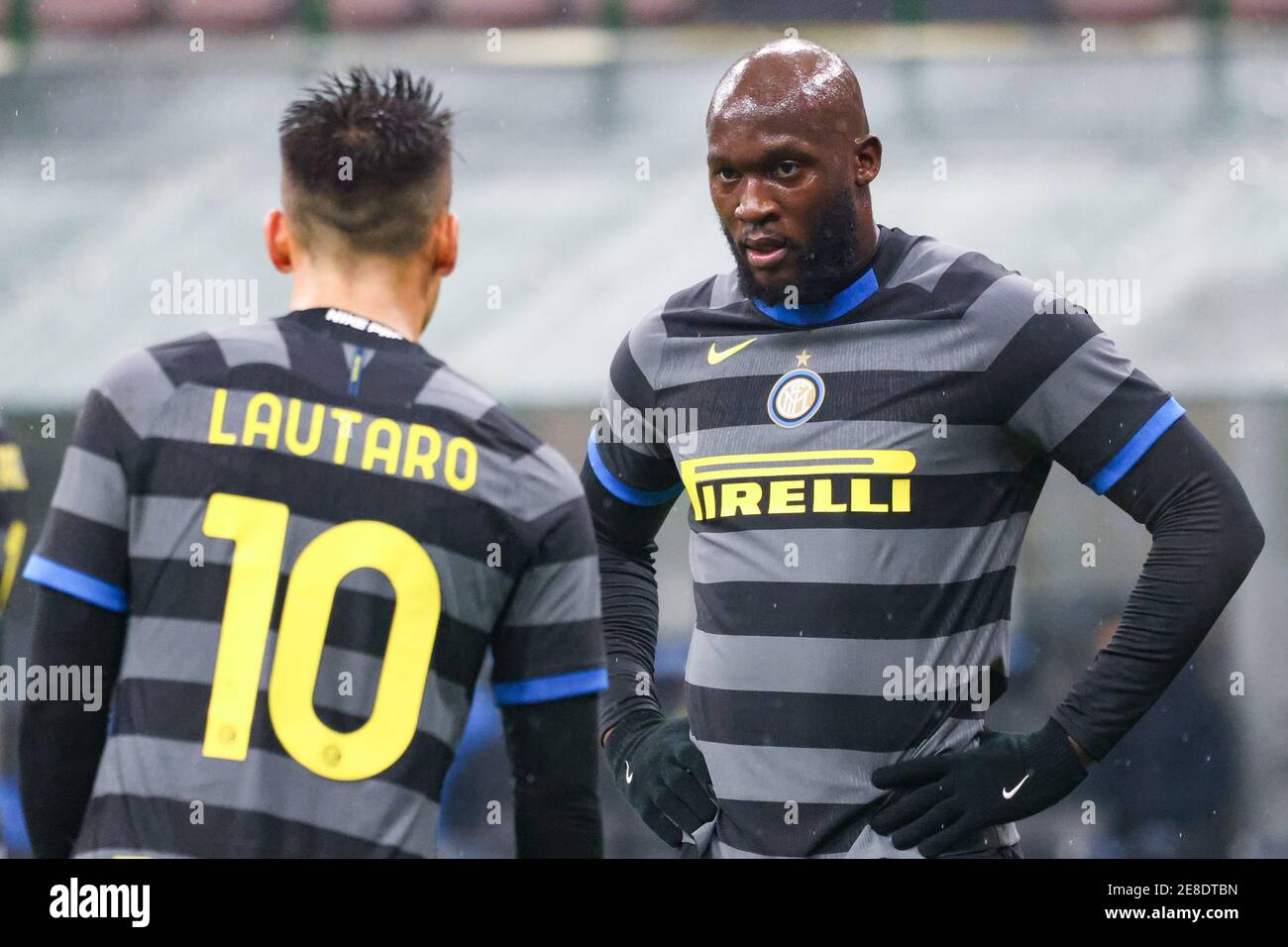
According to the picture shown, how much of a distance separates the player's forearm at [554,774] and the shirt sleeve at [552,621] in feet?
0.06

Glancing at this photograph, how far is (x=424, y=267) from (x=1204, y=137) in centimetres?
479

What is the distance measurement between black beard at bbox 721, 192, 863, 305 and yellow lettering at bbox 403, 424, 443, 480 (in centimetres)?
71

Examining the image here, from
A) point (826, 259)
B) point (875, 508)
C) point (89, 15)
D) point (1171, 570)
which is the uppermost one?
point (89, 15)

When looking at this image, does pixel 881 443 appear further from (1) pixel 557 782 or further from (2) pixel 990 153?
(2) pixel 990 153

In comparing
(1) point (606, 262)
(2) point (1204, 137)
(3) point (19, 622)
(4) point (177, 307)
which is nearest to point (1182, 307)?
(2) point (1204, 137)

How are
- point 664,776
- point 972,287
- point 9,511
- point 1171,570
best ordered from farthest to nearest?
point 9,511 → point 664,776 → point 972,287 → point 1171,570

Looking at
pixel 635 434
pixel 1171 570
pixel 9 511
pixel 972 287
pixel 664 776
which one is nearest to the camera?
pixel 1171 570

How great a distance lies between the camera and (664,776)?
89.0 inches

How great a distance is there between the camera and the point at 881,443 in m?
2.09

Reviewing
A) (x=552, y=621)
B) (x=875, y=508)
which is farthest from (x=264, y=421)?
(x=875, y=508)

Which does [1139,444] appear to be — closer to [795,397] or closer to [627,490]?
[795,397]

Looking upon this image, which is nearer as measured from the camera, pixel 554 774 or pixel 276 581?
pixel 276 581

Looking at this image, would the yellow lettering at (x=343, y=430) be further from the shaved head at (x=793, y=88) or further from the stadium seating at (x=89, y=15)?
the stadium seating at (x=89, y=15)

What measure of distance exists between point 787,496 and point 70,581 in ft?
3.15
